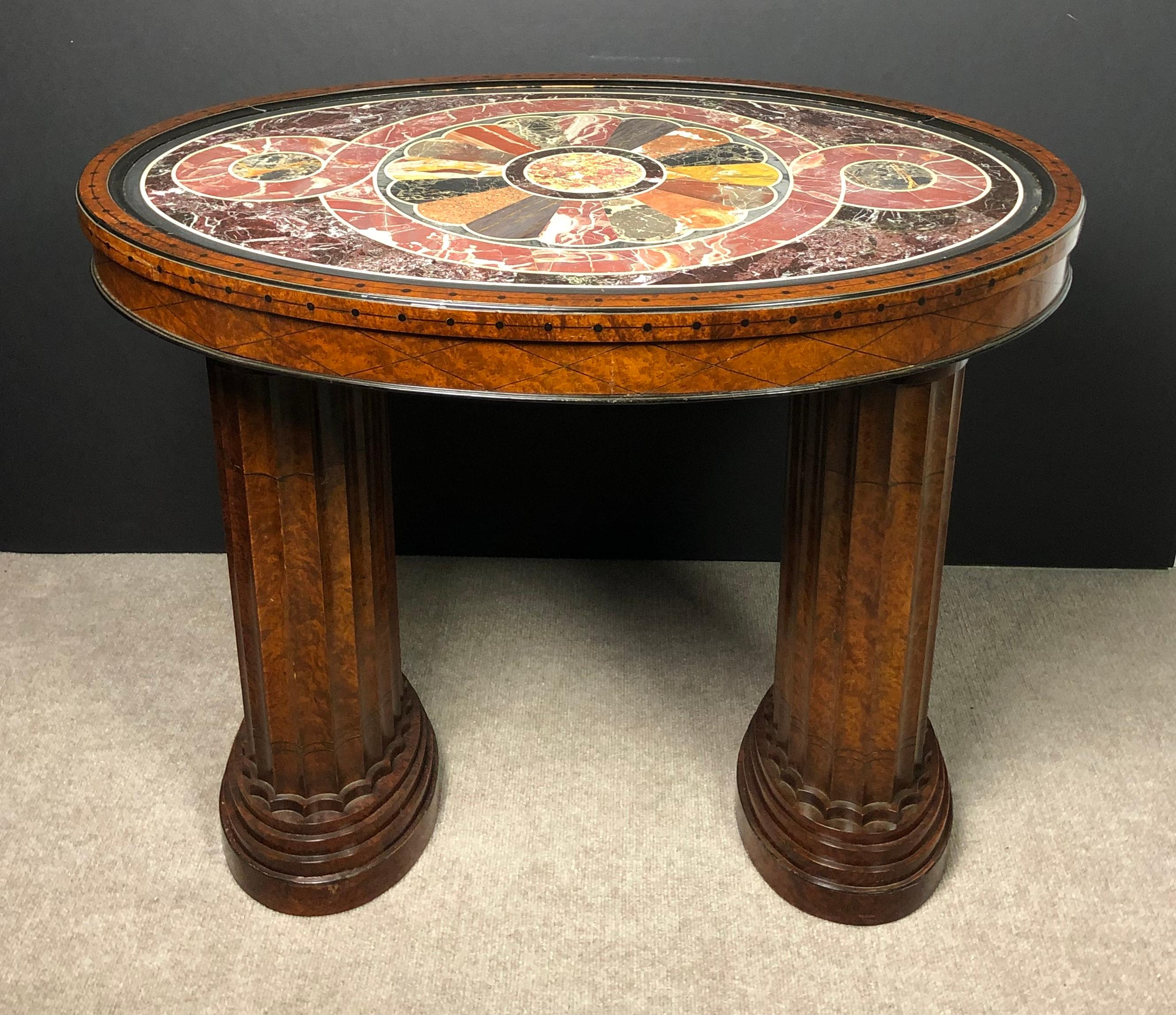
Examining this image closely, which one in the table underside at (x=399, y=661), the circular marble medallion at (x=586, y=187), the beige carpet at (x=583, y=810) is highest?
the circular marble medallion at (x=586, y=187)

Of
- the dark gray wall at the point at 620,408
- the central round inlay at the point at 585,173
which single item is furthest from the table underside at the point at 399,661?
the dark gray wall at the point at 620,408

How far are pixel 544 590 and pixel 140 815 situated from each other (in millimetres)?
1147

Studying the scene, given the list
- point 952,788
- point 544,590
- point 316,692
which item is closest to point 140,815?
point 316,692

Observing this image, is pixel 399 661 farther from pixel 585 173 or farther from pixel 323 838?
pixel 585 173

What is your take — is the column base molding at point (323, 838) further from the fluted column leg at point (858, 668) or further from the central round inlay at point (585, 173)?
the central round inlay at point (585, 173)

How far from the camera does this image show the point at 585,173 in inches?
89.7

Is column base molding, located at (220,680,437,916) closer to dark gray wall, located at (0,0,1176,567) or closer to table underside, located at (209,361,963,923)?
table underside, located at (209,361,963,923)

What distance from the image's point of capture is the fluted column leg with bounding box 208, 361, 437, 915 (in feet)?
7.25

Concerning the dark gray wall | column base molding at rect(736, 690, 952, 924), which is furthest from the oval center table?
the dark gray wall

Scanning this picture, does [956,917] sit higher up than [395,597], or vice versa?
[395,597]

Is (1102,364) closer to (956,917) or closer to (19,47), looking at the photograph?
(956,917)

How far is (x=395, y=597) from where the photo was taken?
2619mm

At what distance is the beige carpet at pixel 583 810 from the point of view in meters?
2.32

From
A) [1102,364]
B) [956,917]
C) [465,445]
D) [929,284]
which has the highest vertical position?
[929,284]
